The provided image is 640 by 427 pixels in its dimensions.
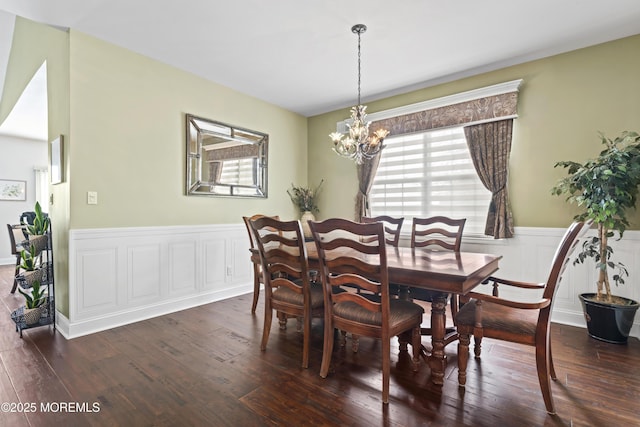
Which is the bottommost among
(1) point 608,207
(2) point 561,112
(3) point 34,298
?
(3) point 34,298

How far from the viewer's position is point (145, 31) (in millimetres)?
2766

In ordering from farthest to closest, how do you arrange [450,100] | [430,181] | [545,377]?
[430,181] → [450,100] → [545,377]

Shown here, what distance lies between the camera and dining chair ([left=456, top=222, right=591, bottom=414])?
5.40ft

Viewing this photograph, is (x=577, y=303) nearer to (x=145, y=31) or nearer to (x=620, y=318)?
(x=620, y=318)

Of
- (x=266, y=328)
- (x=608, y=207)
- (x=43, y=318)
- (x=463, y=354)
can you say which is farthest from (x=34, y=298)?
(x=608, y=207)

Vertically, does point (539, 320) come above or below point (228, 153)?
below

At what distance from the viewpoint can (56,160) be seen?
2.95 m

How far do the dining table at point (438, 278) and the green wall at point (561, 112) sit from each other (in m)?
1.49

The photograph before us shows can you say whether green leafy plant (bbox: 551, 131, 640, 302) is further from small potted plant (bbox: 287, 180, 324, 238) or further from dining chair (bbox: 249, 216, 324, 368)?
small potted plant (bbox: 287, 180, 324, 238)

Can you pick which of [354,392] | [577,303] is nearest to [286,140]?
[354,392]

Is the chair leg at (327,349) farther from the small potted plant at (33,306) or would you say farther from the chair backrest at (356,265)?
the small potted plant at (33,306)

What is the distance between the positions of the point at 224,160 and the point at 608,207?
3947 millimetres

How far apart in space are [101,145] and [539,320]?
12.3ft

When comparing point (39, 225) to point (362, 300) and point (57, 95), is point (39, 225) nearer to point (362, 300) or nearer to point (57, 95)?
point (57, 95)
